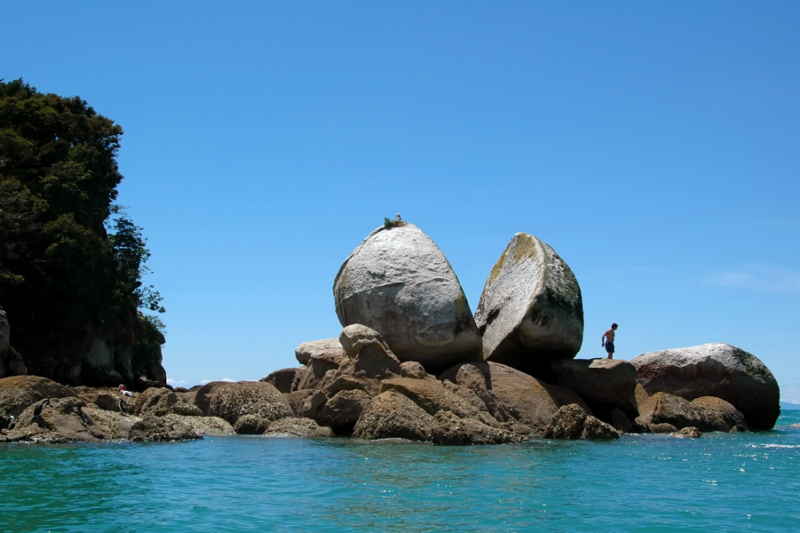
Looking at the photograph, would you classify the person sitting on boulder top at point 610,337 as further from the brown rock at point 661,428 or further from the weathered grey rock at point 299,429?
the weathered grey rock at point 299,429

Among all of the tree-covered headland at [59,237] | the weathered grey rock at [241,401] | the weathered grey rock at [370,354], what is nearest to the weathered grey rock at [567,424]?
the weathered grey rock at [370,354]

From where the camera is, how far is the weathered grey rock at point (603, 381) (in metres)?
19.6

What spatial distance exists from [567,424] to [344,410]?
4.67 m

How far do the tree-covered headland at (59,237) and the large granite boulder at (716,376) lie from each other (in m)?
20.0

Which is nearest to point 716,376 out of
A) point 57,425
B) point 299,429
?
point 299,429

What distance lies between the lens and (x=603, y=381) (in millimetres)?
19625

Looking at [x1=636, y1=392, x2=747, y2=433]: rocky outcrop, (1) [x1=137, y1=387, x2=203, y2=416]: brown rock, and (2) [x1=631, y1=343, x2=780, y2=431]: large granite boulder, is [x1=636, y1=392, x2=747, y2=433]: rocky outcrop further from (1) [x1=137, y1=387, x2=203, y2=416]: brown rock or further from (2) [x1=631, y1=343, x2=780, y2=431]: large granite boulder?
(1) [x1=137, y1=387, x2=203, y2=416]: brown rock

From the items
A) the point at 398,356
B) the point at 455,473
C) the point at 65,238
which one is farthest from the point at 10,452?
the point at 65,238

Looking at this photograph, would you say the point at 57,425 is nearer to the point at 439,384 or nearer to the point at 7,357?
the point at 439,384

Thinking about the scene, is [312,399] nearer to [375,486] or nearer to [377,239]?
[377,239]

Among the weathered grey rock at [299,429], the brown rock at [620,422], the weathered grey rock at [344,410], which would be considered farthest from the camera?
the brown rock at [620,422]

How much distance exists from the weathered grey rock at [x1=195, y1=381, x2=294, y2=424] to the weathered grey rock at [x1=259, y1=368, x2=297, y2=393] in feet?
8.75

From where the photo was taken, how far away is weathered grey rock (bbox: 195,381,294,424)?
17.3 meters

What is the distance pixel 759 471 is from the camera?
1295 centimetres
